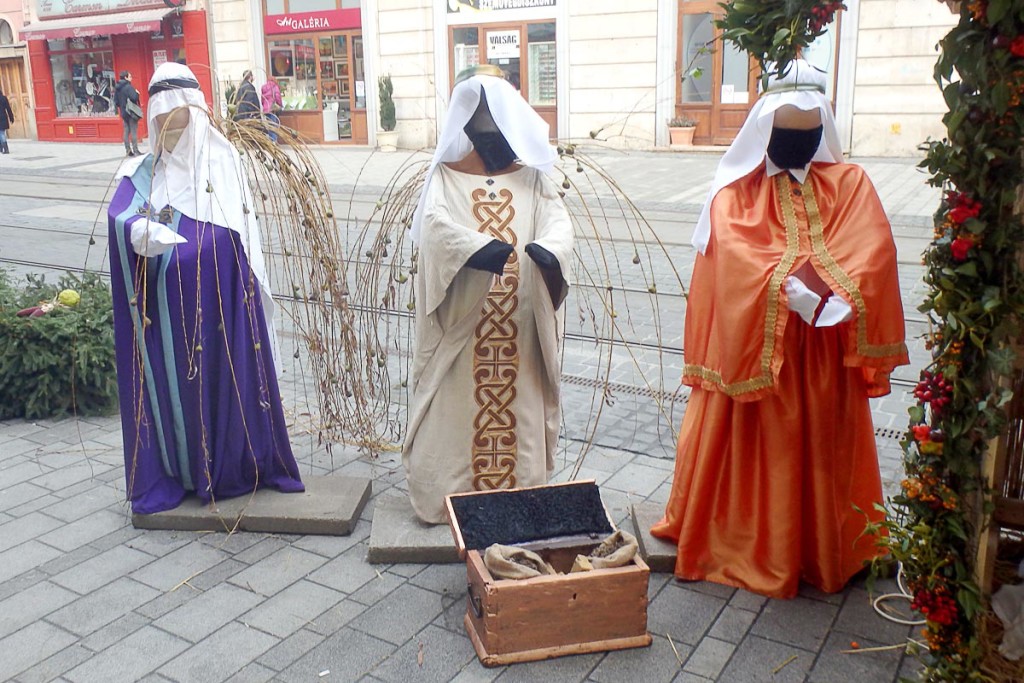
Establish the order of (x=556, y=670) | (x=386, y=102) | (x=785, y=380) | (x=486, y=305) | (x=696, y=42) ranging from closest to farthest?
(x=556, y=670)
(x=785, y=380)
(x=486, y=305)
(x=696, y=42)
(x=386, y=102)

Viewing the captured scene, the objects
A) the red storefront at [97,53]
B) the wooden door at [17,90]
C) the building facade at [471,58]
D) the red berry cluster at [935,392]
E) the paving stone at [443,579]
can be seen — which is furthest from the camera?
the wooden door at [17,90]

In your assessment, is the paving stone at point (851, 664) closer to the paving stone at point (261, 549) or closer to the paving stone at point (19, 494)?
the paving stone at point (261, 549)

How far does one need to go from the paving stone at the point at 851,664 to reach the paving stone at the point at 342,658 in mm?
1398

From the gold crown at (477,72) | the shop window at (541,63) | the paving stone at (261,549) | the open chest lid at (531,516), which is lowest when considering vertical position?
the paving stone at (261,549)

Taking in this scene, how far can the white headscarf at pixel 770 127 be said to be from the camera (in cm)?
328

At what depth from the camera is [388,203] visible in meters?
4.38

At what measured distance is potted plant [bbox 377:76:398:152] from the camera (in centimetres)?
2031

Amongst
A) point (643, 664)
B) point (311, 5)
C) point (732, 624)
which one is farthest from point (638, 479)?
point (311, 5)

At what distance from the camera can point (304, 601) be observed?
3.56 metres

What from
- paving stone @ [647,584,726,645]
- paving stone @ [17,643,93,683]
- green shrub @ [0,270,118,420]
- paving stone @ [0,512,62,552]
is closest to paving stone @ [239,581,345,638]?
paving stone @ [17,643,93,683]

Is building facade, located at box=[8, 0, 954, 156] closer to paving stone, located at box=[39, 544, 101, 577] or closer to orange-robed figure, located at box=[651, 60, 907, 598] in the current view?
paving stone, located at box=[39, 544, 101, 577]

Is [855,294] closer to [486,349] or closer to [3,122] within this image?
[486,349]

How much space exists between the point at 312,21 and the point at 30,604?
19.9m

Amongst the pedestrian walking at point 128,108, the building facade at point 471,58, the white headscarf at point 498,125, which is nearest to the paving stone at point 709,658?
the white headscarf at point 498,125
